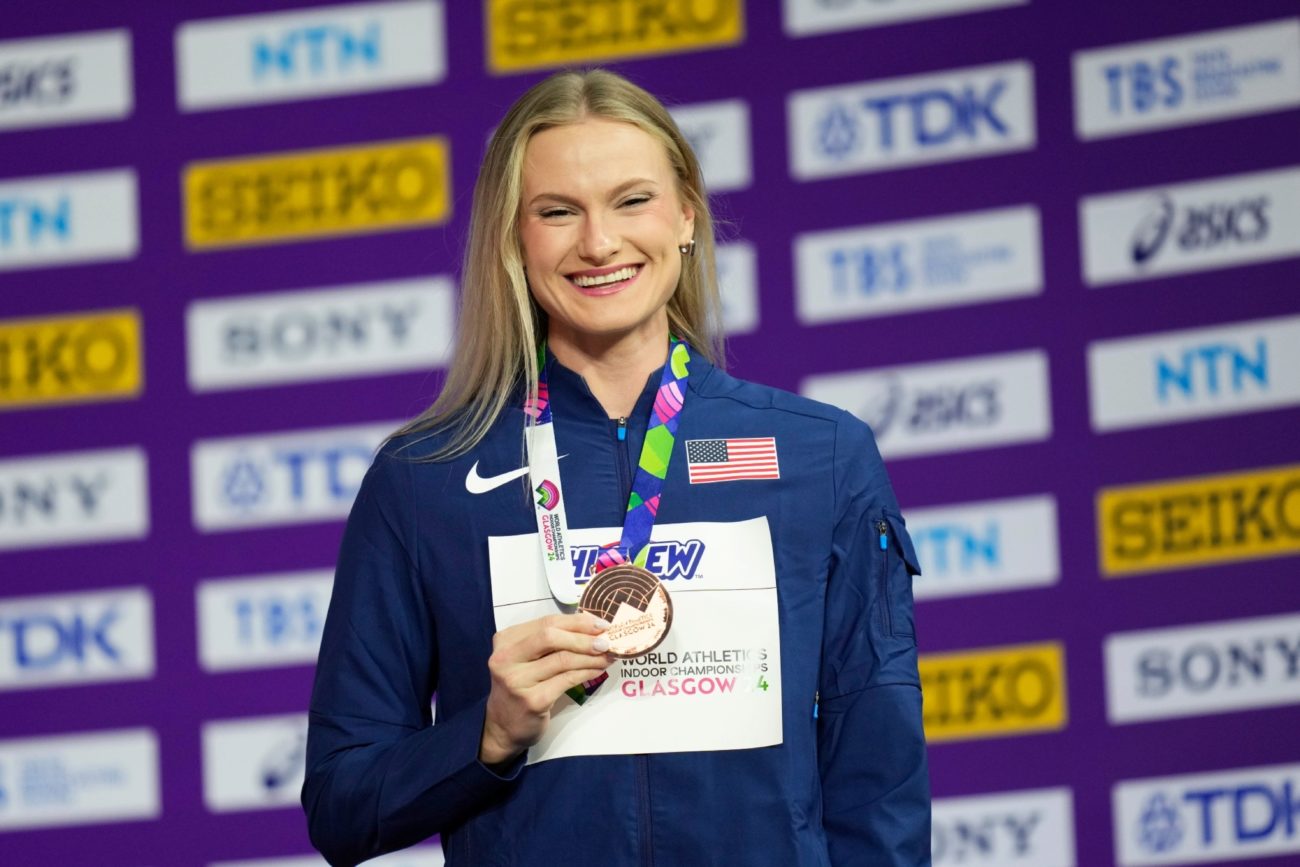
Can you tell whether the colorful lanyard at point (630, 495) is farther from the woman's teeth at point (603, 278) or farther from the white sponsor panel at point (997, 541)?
the white sponsor panel at point (997, 541)

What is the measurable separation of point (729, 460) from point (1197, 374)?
8.08 feet

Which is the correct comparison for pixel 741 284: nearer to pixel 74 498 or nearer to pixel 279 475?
pixel 279 475

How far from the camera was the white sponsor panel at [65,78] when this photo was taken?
13.4ft

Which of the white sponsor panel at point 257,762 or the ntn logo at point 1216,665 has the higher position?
the ntn logo at point 1216,665

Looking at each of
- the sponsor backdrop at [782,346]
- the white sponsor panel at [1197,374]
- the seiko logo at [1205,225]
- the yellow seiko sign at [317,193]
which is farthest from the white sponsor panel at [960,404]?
the yellow seiko sign at [317,193]

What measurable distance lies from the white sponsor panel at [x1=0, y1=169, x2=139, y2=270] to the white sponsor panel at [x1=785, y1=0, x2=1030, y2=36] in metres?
1.72

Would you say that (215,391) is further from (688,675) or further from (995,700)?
(688,675)

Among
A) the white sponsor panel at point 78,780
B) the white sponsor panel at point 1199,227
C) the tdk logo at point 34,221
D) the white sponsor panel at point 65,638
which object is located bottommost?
the white sponsor panel at point 78,780

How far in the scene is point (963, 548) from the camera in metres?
3.77

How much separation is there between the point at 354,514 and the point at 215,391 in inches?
98.7

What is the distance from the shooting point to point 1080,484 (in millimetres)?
3760

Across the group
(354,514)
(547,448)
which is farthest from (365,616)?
(547,448)

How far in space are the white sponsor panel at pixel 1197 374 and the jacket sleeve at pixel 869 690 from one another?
2286mm

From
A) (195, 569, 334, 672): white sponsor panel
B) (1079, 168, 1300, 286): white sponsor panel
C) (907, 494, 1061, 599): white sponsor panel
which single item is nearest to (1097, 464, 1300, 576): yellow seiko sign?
(907, 494, 1061, 599): white sponsor panel
